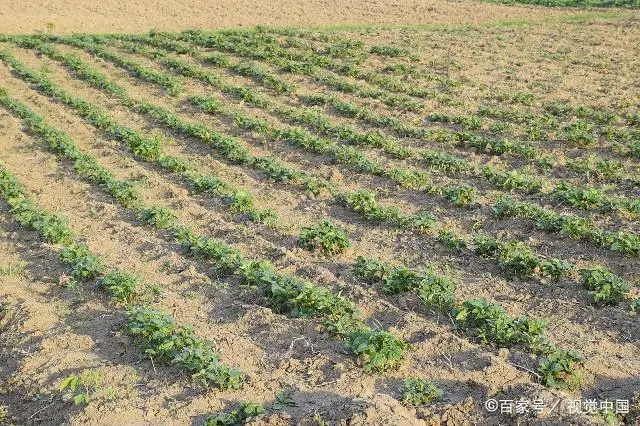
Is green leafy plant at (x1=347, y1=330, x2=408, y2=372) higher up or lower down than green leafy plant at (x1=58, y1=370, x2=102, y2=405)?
higher up

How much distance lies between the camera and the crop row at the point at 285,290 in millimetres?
6578

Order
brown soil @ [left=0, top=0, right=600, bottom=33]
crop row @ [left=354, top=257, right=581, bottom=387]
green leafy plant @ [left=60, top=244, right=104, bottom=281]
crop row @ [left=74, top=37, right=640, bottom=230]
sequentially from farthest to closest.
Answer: brown soil @ [left=0, top=0, right=600, bottom=33], crop row @ [left=74, top=37, right=640, bottom=230], green leafy plant @ [left=60, top=244, right=104, bottom=281], crop row @ [left=354, top=257, right=581, bottom=387]

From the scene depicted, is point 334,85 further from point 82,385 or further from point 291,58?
point 82,385

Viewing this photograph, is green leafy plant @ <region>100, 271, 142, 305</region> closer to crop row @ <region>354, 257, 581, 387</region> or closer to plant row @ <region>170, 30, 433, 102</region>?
crop row @ <region>354, 257, 581, 387</region>

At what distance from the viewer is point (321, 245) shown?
9.02 m

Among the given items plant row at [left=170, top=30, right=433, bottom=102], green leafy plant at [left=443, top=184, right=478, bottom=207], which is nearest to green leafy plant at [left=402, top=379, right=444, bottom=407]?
green leafy plant at [left=443, top=184, right=478, bottom=207]

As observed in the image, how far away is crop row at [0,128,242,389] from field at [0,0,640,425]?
0.10 ft

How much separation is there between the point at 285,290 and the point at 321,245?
1.62 meters

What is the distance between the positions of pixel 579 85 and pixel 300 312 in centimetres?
1246

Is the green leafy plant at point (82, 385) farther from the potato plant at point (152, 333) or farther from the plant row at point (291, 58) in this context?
the plant row at point (291, 58)

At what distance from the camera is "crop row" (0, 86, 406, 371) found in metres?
6.58

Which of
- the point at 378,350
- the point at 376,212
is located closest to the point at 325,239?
the point at 376,212

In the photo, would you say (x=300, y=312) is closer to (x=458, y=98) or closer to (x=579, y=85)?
(x=458, y=98)

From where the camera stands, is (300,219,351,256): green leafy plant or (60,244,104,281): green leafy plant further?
(300,219,351,256): green leafy plant
